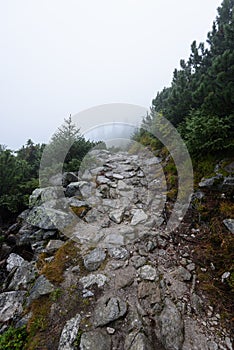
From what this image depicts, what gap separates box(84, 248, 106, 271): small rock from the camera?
312 cm

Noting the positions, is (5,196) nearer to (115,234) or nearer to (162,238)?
(115,234)

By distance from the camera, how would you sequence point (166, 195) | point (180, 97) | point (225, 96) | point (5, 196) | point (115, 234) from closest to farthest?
point (115, 234), point (225, 96), point (166, 195), point (5, 196), point (180, 97)

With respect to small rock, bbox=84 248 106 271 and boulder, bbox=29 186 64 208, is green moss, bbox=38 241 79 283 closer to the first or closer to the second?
small rock, bbox=84 248 106 271

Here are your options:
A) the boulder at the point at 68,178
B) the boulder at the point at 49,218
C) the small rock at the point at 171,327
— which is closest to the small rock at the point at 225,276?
the small rock at the point at 171,327

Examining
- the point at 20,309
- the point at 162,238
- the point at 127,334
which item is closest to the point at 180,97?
the point at 162,238

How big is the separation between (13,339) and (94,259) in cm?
147

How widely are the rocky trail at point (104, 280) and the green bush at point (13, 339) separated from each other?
0.27 feet

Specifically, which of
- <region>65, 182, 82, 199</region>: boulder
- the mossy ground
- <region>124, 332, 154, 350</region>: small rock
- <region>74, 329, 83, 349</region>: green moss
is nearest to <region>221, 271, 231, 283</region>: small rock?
<region>124, 332, 154, 350</region>: small rock

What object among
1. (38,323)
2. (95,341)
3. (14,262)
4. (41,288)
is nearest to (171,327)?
(95,341)

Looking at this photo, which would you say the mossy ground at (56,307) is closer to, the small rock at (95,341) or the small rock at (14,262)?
the small rock at (95,341)

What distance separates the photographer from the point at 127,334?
2125 mm

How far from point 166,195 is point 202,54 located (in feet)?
20.7

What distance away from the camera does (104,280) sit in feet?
9.27

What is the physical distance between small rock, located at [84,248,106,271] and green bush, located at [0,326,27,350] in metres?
1.17
